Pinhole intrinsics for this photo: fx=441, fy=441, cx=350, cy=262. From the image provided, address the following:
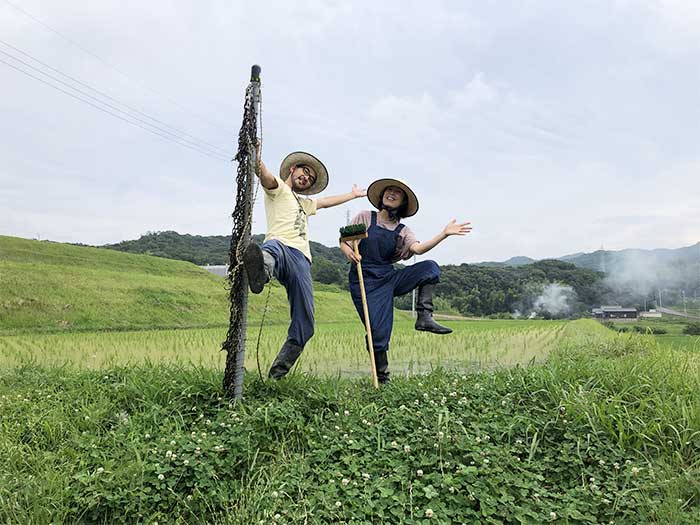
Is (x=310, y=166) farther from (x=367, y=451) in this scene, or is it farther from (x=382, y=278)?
(x=367, y=451)

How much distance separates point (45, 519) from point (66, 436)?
3.79 feet

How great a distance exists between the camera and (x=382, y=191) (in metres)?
4.82

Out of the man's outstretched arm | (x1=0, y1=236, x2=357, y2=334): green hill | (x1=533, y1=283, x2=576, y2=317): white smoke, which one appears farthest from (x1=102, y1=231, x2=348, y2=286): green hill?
the man's outstretched arm

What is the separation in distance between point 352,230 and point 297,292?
33.0 inches

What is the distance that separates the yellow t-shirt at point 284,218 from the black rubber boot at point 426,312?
1251mm

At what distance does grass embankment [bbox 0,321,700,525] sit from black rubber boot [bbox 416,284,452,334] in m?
0.57

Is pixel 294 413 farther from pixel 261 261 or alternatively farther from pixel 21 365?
pixel 21 365

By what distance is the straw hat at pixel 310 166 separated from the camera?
4.50 metres

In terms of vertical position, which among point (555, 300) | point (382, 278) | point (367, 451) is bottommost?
point (555, 300)

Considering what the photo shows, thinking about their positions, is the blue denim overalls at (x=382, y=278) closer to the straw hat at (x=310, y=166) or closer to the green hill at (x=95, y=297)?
the straw hat at (x=310, y=166)

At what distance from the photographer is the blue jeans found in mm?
4008

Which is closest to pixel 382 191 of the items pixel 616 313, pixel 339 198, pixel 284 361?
pixel 339 198

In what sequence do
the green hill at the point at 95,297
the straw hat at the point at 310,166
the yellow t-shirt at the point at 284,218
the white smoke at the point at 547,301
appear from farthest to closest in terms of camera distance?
the white smoke at the point at 547,301 < the green hill at the point at 95,297 < the straw hat at the point at 310,166 < the yellow t-shirt at the point at 284,218

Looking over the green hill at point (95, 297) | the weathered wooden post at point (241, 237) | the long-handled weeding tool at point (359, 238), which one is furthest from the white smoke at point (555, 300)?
the weathered wooden post at point (241, 237)
